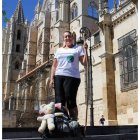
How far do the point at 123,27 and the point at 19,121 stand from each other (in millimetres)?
18783

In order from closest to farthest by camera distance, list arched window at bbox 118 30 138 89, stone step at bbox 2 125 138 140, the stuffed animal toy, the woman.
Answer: the stuffed animal toy < the woman < stone step at bbox 2 125 138 140 < arched window at bbox 118 30 138 89

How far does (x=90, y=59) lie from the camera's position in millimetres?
15875

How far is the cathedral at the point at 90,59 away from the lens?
18484mm

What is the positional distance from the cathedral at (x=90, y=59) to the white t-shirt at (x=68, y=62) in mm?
637

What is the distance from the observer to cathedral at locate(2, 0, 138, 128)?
60.6 feet

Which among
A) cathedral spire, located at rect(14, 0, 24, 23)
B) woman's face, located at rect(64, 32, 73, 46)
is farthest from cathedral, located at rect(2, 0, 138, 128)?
woman's face, located at rect(64, 32, 73, 46)

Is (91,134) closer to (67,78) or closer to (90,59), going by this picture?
(67,78)

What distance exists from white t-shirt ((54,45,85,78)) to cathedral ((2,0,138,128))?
637 millimetres

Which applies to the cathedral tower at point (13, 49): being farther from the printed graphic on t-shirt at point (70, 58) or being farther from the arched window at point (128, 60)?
the printed graphic on t-shirt at point (70, 58)

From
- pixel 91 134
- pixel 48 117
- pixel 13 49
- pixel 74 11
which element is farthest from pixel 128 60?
pixel 13 49

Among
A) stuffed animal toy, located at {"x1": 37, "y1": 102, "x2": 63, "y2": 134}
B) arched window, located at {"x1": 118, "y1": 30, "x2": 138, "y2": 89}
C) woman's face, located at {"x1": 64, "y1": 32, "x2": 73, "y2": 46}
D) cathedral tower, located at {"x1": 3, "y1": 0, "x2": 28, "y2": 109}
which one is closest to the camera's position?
stuffed animal toy, located at {"x1": 37, "y1": 102, "x2": 63, "y2": 134}

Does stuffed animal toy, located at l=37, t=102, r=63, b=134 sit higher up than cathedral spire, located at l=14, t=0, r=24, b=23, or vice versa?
cathedral spire, located at l=14, t=0, r=24, b=23

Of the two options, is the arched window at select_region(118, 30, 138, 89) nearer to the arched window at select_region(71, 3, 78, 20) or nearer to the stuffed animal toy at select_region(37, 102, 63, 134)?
the stuffed animal toy at select_region(37, 102, 63, 134)

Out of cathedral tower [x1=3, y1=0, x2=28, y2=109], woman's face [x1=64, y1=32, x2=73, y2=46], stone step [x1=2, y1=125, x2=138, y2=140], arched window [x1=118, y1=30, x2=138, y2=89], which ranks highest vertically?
cathedral tower [x1=3, y1=0, x2=28, y2=109]
